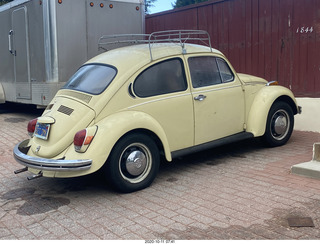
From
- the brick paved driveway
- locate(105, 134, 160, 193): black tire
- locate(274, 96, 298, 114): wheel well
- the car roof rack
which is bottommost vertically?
the brick paved driveway

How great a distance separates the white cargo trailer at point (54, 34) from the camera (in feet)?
26.8

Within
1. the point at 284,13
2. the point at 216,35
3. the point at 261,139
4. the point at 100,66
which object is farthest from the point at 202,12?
the point at 100,66

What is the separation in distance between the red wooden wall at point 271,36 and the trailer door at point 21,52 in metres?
4.20

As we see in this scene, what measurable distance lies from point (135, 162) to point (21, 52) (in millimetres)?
6001

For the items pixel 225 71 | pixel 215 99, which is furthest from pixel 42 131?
pixel 225 71

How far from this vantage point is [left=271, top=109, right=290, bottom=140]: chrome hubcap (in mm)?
6548

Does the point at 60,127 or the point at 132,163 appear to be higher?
the point at 60,127

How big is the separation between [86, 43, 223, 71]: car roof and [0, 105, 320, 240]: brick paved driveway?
1591mm

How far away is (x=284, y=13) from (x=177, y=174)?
4666 mm

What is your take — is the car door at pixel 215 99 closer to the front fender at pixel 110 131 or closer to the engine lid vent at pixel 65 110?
the front fender at pixel 110 131

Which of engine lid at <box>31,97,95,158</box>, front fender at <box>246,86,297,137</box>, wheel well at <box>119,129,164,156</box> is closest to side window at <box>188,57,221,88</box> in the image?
front fender at <box>246,86,297,137</box>

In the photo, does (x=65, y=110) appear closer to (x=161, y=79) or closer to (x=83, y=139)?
(x=83, y=139)

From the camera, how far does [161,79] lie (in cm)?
534

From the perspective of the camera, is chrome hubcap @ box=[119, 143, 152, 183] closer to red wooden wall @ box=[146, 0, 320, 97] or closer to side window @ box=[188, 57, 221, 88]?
side window @ box=[188, 57, 221, 88]
